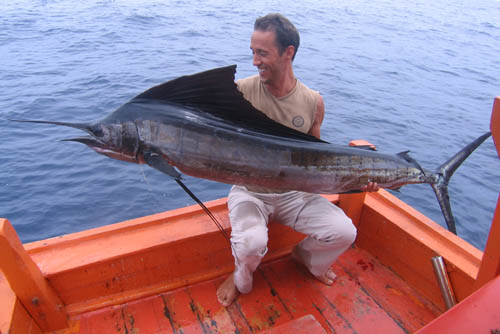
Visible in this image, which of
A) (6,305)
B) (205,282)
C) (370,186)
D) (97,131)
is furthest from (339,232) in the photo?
(6,305)

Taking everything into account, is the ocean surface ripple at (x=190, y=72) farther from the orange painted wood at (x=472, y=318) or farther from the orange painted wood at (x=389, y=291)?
the orange painted wood at (x=472, y=318)

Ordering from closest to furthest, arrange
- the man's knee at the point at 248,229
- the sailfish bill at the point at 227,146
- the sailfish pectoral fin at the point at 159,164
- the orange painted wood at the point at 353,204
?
the sailfish pectoral fin at the point at 159,164 < the sailfish bill at the point at 227,146 < the man's knee at the point at 248,229 < the orange painted wood at the point at 353,204

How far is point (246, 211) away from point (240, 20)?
1646cm

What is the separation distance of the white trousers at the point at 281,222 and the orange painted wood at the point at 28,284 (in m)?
1.08

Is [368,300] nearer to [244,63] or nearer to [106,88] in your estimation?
[106,88]

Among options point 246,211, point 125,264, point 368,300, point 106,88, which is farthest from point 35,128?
point 368,300

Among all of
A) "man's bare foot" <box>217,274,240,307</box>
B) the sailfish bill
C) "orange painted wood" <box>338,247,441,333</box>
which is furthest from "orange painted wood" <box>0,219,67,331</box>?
"orange painted wood" <box>338,247,441,333</box>

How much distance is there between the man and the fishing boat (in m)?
0.18

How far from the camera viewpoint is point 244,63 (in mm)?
11188

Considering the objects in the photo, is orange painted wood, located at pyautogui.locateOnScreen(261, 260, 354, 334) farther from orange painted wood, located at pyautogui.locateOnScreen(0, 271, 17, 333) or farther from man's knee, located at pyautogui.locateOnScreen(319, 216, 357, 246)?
orange painted wood, located at pyautogui.locateOnScreen(0, 271, 17, 333)

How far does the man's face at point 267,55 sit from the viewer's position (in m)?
2.27

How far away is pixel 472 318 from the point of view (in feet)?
2.53

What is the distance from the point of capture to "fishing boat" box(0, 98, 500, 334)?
2.18 metres

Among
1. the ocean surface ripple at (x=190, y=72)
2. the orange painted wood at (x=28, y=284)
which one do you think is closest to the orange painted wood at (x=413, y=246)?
the orange painted wood at (x=28, y=284)
